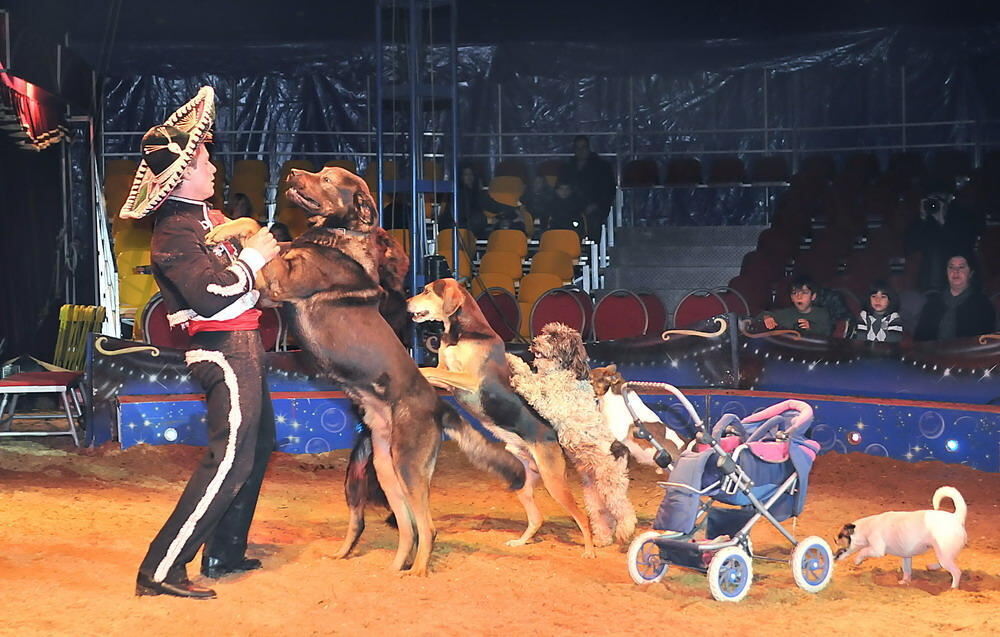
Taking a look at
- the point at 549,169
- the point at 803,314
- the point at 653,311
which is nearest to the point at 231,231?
the point at 803,314

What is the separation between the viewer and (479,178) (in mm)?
14672

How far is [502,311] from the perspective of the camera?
1139 centimetres

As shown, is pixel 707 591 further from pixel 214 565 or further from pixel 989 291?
pixel 989 291

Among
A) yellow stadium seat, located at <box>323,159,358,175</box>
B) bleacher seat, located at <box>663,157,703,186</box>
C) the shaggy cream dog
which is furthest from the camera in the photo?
bleacher seat, located at <box>663,157,703,186</box>

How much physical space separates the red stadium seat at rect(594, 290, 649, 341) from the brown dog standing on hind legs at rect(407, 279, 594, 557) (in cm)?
481

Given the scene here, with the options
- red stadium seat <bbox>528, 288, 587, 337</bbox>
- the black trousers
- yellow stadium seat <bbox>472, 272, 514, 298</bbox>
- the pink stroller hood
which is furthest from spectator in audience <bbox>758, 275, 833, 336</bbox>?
the black trousers

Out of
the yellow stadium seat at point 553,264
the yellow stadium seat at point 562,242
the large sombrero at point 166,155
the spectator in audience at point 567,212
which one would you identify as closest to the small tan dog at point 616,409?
the large sombrero at point 166,155

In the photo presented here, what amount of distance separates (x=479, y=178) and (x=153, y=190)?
31.7 ft

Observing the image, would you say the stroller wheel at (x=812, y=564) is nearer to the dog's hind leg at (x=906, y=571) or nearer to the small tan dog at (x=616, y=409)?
the dog's hind leg at (x=906, y=571)

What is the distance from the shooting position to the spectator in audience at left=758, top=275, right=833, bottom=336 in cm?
966

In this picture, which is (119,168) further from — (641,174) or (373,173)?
(641,174)

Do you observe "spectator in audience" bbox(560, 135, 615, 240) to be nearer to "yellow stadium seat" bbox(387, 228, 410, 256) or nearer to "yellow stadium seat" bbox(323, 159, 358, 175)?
"yellow stadium seat" bbox(323, 159, 358, 175)

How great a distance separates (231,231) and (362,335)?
848 millimetres

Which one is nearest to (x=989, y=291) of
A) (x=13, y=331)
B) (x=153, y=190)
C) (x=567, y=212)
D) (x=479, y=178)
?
(x=567, y=212)
